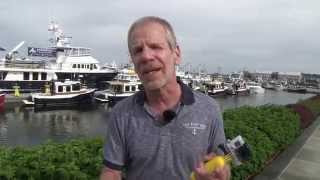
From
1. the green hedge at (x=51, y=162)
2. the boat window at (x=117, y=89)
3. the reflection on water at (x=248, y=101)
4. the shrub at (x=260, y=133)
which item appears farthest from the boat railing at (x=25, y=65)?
the green hedge at (x=51, y=162)

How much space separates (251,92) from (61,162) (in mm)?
86004

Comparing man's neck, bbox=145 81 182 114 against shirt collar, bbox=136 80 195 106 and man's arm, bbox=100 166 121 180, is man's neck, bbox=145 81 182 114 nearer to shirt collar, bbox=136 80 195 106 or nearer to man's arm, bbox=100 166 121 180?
shirt collar, bbox=136 80 195 106

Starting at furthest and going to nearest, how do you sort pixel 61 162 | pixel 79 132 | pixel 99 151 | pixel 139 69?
pixel 79 132 < pixel 99 151 < pixel 61 162 < pixel 139 69

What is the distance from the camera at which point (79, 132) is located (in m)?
28.5

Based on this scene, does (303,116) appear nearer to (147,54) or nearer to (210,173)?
(147,54)

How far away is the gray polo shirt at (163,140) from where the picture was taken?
2402 millimetres

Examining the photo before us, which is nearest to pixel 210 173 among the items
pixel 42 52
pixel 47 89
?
pixel 47 89

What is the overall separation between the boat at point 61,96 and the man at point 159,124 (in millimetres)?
41255

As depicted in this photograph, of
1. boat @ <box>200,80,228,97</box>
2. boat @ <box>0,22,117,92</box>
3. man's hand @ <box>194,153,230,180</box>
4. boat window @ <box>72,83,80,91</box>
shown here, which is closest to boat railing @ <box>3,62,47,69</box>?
boat @ <box>0,22,117,92</box>

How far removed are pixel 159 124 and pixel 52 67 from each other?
5024 cm

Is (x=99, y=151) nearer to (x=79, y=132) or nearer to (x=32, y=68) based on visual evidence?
(x=79, y=132)

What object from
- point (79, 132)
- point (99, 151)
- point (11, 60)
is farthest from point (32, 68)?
point (99, 151)

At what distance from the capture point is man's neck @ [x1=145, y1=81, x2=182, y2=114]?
8.16 feet

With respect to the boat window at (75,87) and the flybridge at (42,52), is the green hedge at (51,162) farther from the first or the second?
the flybridge at (42,52)
